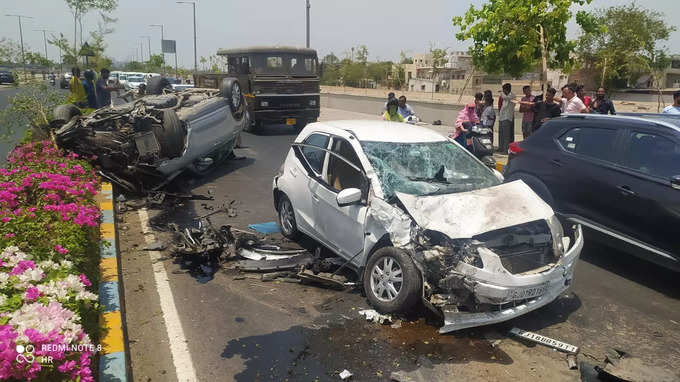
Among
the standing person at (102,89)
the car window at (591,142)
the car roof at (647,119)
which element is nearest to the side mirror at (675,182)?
the car roof at (647,119)

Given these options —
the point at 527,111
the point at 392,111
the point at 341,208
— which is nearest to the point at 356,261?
the point at 341,208

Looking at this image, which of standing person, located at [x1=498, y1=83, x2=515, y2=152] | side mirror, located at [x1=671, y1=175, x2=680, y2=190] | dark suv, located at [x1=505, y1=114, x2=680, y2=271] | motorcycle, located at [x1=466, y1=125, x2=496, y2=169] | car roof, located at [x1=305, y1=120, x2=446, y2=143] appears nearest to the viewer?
side mirror, located at [x1=671, y1=175, x2=680, y2=190]

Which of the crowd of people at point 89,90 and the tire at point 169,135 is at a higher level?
the crowd of people at point 89,90

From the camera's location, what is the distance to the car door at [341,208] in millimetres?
4949

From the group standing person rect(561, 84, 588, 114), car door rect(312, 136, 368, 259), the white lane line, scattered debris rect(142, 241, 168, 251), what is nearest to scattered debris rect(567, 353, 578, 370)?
car door rect(312, 136, 368, 259)

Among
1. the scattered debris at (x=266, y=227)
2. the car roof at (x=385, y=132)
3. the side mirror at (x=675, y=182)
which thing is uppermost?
the car roof at (x=385, y=132)

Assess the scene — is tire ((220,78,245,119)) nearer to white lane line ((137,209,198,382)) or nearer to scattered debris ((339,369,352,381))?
white lane line ((137,209,198,382))

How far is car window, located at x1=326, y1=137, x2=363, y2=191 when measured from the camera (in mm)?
5255

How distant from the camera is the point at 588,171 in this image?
5.95 metres

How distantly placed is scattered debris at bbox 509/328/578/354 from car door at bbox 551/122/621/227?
2.10 m

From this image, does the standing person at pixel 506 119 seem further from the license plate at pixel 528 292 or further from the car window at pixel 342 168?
the license plate at pixel 528 292

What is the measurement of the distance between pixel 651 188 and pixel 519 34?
7237mm

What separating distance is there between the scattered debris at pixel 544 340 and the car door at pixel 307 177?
234 centimetres

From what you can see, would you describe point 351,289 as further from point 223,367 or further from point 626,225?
point 626,225
